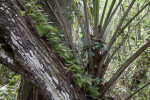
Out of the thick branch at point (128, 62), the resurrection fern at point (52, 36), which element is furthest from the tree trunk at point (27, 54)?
the thick branch at point (128, 62)

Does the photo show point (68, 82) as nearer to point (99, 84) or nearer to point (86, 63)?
point (86, 63)

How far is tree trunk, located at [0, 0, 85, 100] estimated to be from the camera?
1158mm

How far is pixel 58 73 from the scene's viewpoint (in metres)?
A: 1.38

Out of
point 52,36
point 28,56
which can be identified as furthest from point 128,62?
point 28,56

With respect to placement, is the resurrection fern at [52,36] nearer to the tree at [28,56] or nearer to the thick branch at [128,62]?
the tree at [28,56]

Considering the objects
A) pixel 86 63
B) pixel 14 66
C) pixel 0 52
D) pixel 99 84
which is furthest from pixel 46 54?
pixel 99 84

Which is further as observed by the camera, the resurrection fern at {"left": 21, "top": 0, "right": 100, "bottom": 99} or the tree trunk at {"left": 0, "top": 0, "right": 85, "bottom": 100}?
the resurrection fern at {"left": 21, "top": 0, "right": 100, "bottom": 99}

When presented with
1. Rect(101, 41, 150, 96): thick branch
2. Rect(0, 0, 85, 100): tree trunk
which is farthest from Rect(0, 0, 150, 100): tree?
Rect(101, 41, 150, 96): thick branch

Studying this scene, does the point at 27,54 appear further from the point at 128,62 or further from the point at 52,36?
the point at 128,62

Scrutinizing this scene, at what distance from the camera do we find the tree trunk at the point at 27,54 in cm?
116

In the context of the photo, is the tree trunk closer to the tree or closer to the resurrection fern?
the tree

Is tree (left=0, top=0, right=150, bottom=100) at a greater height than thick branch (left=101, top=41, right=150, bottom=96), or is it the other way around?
tree (left=0, top=0, right=150, bottom=100)

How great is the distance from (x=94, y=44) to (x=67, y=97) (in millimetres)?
845

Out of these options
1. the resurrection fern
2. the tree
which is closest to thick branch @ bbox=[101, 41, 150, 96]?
the resurrection fern
